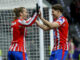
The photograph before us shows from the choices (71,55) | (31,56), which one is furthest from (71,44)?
(31,56)

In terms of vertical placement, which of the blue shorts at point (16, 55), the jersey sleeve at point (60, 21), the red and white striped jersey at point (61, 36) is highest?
the jersey sleeve at point (60, 21)

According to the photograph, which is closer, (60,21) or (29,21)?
(60,21)

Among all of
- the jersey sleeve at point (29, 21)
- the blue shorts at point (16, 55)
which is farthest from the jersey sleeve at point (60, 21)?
the blue shorts at point (16, 55)

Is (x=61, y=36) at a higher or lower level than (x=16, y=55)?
higher

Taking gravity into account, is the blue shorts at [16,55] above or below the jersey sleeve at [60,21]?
below

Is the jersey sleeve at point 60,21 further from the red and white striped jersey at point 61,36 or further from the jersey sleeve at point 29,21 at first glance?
the jersey sleeve at point 29,21

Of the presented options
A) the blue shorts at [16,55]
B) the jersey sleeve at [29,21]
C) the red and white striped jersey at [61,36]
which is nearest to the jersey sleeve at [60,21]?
the red and white striped jersey at [61,36]

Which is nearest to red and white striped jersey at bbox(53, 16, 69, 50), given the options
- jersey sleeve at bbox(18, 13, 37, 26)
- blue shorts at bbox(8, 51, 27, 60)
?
jersey sleeve at bbox(18, 13, 37, 26)

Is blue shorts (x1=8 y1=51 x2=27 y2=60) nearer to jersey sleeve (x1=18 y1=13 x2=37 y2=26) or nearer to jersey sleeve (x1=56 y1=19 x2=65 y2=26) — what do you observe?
jersey sleeve (x1=18 y1=13 x2=37 y2=26)

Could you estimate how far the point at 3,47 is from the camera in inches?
344

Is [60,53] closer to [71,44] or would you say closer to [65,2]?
[71,44]

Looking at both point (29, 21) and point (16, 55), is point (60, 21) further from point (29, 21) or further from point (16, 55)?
point (16, 55)

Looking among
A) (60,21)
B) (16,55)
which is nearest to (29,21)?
(60,21)

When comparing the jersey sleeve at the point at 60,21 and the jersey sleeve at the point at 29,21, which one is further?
the jersey sleeve at the point at 29,21
